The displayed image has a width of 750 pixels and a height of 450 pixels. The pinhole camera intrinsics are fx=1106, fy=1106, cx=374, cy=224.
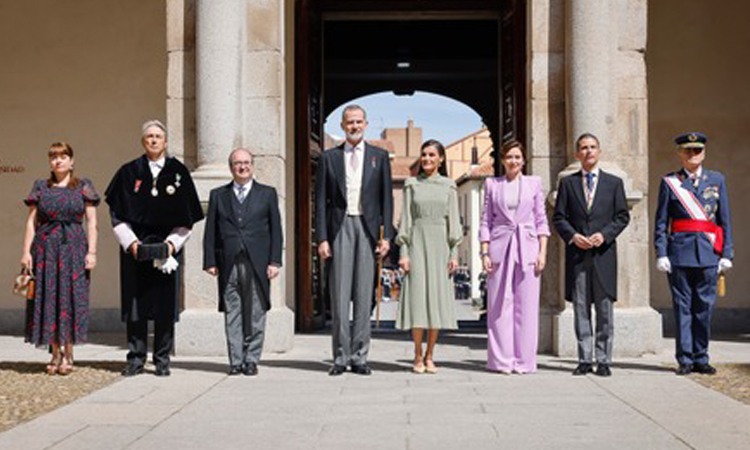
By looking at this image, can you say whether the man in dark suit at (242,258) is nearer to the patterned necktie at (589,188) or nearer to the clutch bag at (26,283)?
the clutch bag at (26,283)

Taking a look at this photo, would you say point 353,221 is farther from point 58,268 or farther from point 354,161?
point 58,268

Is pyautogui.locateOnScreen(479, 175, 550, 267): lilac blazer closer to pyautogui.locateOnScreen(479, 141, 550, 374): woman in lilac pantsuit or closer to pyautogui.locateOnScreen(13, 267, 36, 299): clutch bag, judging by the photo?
pyautogui.locateOnScreen(479, 141, 550, 374): woman in lilac pantsuit

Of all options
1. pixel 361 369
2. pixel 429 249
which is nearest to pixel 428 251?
pixel 429 249

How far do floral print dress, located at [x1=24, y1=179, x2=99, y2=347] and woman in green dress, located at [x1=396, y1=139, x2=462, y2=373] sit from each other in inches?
90.3

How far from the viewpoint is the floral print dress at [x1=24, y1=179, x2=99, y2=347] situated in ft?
25.6

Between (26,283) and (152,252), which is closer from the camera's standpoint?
(152,252)

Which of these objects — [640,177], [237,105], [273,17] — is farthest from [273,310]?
[640,177]

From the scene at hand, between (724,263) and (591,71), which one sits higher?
(591,71)

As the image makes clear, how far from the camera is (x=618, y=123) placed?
9.28m

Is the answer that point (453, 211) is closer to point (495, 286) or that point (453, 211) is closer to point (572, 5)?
point (495, 286)

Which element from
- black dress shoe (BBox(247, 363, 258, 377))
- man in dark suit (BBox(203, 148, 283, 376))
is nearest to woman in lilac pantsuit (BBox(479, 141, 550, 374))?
man in dark suit (BBox(203, 148, 283, 376))

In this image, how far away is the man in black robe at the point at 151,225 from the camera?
768 cm

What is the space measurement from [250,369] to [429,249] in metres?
1.52

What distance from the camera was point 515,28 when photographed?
1081 cm
